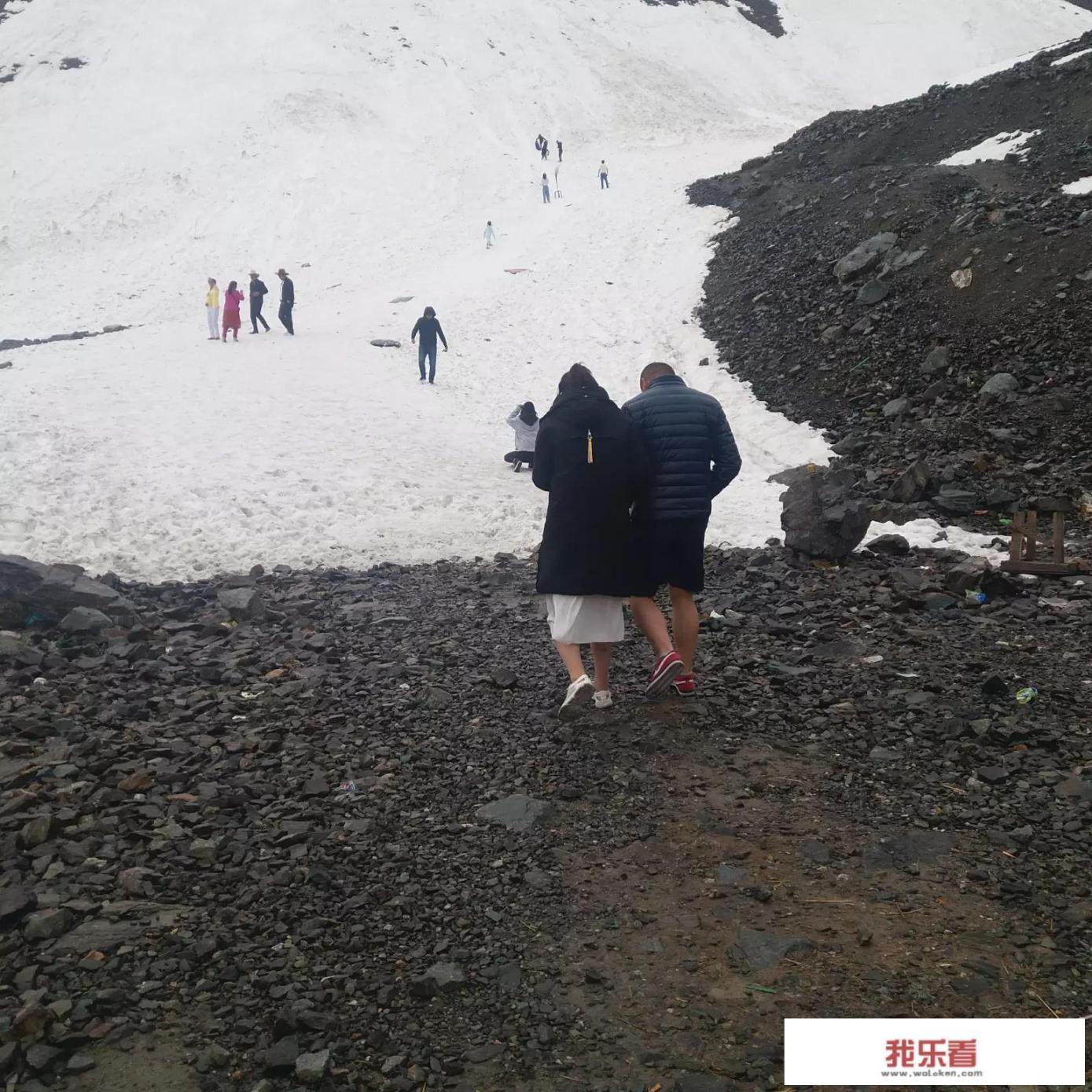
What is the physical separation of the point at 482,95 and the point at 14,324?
99.1 ft

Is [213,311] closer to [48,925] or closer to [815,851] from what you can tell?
[48,925]

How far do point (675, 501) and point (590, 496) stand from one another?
0.56 meters

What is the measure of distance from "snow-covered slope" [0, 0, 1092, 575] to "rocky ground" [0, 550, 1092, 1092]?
3780 millimetres

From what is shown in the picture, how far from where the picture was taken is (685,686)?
6.07 meters

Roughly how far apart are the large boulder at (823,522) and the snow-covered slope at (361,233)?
1222 mm

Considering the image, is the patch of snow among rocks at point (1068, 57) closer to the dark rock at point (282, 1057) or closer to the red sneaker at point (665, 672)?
the red sneaker at point (665, 672)

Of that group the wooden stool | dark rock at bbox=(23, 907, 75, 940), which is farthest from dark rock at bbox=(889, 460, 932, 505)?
dark rock at bbox=(23, 907, 75, 940)

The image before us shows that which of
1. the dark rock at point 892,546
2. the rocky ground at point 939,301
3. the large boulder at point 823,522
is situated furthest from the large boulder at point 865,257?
the dark rock at point 892,546

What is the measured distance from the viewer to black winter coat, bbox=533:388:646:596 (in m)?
5.62

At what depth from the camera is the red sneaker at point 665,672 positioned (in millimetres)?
5828

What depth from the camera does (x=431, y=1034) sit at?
3.25 m

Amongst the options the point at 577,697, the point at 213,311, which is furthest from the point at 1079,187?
the point at 213,311

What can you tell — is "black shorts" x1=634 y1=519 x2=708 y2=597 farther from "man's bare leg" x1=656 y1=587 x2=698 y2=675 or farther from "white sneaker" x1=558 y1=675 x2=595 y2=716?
"white sneaker" x1=558 y1=675 x2=595 y2=716
